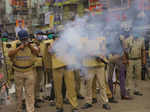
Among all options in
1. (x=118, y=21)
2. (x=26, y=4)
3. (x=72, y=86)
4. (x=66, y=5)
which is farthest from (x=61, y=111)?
(x=26, y=4)

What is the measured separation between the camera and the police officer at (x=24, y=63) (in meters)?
5.12

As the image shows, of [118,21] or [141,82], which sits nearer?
[118,21]

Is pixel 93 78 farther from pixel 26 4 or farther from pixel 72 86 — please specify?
pixel 26 4

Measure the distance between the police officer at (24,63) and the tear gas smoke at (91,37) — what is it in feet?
2.01

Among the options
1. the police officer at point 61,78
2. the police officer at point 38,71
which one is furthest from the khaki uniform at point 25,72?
the police officer at point 38,71

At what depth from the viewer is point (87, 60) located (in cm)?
575

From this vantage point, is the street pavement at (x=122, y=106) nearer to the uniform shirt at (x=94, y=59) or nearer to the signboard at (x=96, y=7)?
the uniform shirt at (x=94, y=59)

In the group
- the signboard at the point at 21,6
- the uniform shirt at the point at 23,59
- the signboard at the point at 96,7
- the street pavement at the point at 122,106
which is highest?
the signboard at the point at 21,6

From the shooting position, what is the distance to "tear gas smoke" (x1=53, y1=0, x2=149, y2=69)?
5.55 meters

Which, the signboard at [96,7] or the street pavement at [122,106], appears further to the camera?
A: the signboard at [96,7]

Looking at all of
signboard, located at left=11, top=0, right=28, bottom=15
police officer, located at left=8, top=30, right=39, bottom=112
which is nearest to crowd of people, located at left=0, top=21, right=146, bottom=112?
police officer, located at left=8, top=30, right=39, bottom=112

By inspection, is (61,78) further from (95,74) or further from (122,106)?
(122,106)

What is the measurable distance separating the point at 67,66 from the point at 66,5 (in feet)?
49.1

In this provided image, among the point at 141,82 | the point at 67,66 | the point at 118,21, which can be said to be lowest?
the point at 141,82
